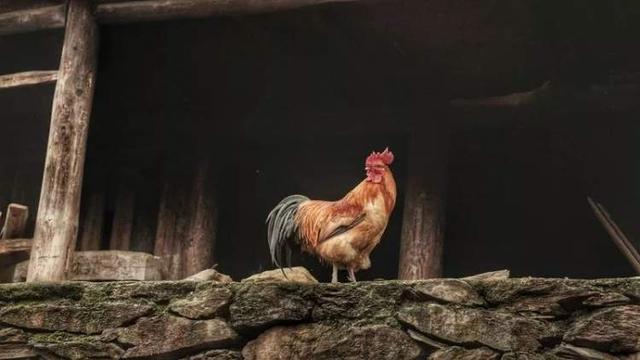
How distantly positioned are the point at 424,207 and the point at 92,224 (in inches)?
113

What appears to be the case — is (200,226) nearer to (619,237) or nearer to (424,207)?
(424,207)

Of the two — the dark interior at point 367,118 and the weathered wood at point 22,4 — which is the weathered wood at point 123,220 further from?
the weathered wood at point 22,4

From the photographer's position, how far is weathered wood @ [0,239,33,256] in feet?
27.8

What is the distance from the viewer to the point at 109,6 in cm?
787

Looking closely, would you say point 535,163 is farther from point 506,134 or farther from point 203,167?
point 203,167

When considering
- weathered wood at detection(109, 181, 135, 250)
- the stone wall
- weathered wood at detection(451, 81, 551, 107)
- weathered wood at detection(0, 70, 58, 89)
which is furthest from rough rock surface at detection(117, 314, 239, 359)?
weathered wood at detection(451, 81, 551, 107)

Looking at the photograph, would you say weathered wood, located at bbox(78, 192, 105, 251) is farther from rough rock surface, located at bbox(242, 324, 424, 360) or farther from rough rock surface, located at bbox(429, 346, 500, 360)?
rough rock surface, located at bbox(429, 346, 500, 360)

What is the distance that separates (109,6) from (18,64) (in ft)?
7.10

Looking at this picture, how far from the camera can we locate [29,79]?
7.94 metres

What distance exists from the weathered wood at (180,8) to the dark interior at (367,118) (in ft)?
1.12

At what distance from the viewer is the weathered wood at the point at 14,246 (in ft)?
27.8

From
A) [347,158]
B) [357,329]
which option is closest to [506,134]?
[347,158]

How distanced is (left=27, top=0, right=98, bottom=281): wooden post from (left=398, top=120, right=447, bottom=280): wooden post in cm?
248

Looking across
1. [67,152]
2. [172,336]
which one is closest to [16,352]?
[172,336]
